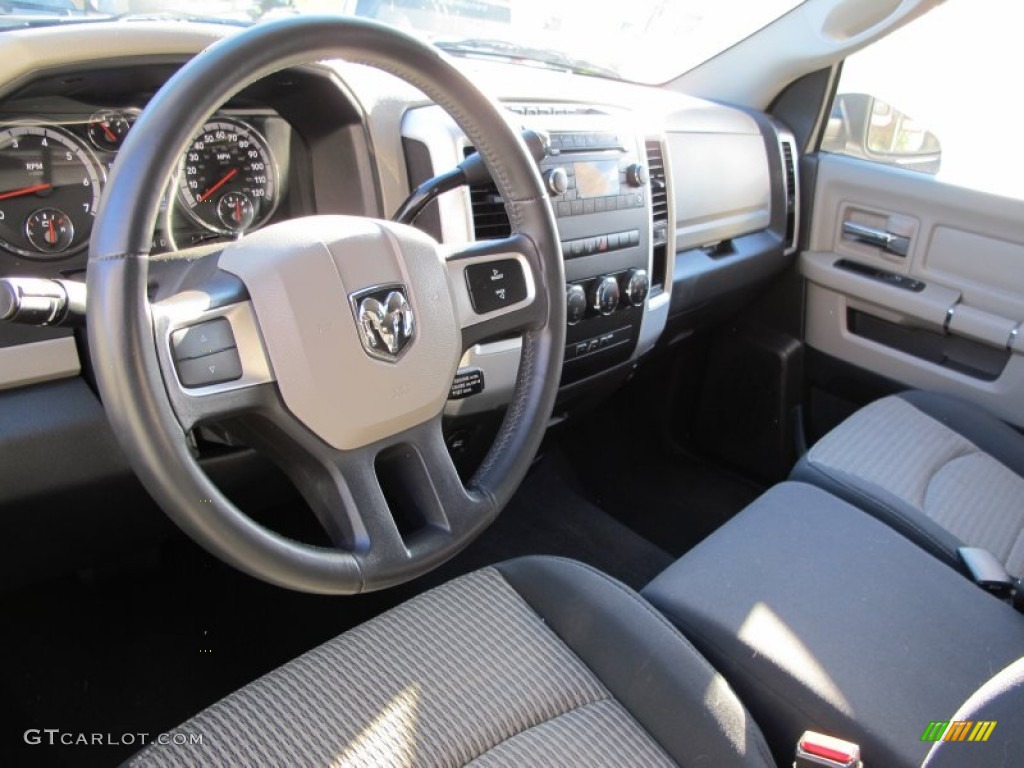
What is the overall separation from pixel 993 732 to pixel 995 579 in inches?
21.1

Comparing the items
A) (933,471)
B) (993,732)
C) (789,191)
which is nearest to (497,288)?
(993,732)

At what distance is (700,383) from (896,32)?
0.99m

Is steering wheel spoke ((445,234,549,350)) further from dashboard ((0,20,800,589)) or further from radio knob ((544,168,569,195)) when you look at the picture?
radio knob ((544,168,569,195))

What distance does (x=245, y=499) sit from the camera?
4.53 ft

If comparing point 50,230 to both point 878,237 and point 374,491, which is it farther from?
point 878,237

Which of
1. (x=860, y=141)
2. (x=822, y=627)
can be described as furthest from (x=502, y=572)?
(x=860, y=141)

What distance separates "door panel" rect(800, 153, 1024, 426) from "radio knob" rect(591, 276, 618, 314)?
0.91 m

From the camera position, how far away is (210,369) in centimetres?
90

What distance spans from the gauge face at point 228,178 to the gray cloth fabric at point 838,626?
775 mm

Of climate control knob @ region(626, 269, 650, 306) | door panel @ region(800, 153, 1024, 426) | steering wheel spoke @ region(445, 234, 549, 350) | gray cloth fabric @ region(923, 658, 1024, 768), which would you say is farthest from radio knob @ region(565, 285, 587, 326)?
door panel @ region(800, 153, 1024, 426)

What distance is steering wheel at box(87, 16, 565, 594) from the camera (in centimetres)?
80

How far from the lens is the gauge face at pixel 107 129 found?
1.16 meters

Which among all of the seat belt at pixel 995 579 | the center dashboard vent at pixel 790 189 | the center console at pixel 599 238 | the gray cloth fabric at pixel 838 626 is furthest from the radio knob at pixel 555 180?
the center dashboard vent at pixel 790 189

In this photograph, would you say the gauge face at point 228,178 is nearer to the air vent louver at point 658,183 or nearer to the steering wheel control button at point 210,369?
the steering wheel control button at point 210,369
